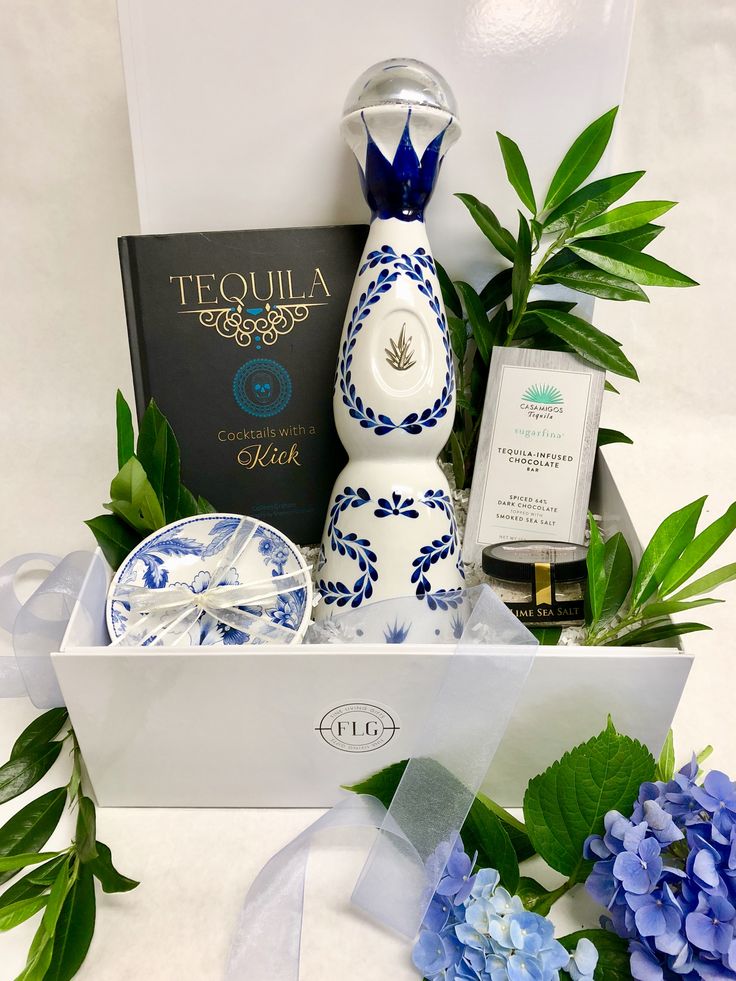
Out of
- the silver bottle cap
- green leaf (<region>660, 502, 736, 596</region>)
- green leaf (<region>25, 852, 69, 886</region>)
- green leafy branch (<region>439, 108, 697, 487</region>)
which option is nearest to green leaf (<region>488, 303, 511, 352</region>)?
green leafy branch (<region>439, 108, 697, 487</region>)

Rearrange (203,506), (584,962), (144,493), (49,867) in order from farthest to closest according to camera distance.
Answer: (203,506) < (144,493) < (49,867) < (584,962)

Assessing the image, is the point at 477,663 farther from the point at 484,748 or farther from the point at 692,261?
the point at 692,261

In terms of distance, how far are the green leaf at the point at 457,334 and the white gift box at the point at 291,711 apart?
1.45ft

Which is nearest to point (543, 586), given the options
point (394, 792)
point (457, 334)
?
point (394, 792)

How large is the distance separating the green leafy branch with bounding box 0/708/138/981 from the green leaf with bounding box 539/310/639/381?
648 millimetres

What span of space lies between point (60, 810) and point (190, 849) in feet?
0.39

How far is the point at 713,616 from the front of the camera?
A: 3.32 ft

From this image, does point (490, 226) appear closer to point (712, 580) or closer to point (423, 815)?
point (712, 580)

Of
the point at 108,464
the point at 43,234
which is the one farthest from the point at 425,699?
the point at 43,234

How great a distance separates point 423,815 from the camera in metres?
0.63

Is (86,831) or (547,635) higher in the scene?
(547,635)

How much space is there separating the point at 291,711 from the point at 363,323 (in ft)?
1.21

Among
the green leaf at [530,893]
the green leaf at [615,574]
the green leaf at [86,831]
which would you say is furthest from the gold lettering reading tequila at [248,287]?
the green leaf at [530,893]

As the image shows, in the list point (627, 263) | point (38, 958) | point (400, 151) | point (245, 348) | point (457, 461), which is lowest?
point (38, 958)
